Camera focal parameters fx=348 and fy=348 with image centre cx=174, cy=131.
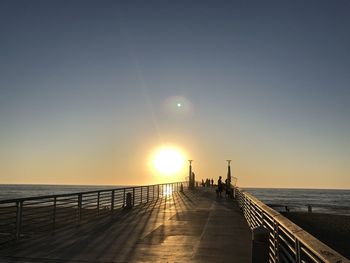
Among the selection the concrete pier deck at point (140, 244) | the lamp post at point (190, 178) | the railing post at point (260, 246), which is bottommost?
the concrete pier deck at point (140, 244)

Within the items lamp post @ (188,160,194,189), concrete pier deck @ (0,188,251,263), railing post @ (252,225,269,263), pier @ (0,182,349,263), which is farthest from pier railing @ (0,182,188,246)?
lamp post @ (188,160,194,189)

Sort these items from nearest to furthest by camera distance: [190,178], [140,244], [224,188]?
[140,244]
[224,188]
[190,178]

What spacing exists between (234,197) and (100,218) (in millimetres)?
17223

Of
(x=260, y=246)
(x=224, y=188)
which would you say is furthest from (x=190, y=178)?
(x=260, y=246)

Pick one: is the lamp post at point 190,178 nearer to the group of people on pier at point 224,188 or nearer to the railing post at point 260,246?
the group of people on pier at point 224,188

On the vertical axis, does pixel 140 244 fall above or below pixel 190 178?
below

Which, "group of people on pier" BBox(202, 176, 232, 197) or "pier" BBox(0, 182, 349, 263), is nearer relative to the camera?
"pier" BBox(0, 182, 349, 263)

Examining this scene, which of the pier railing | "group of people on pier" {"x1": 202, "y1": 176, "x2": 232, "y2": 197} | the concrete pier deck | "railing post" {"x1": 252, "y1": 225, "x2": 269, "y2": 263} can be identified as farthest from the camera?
"group of people on pier" {"x1": 202, "y1": 176, "x2": 232, "y2": 197}

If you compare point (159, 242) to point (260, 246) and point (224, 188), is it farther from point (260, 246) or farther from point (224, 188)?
point (224, 188)

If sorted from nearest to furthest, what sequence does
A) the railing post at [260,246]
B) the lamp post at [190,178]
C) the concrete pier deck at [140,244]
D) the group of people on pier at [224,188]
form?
the railing post at [260,246] < the concrete pier deck at [140,244] < the group of people on pier at [224,188] < the lamp post at [190,178]

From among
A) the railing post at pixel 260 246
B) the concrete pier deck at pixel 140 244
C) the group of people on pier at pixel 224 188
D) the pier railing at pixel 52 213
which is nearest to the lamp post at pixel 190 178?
the group of people on pier at pixel 224 188

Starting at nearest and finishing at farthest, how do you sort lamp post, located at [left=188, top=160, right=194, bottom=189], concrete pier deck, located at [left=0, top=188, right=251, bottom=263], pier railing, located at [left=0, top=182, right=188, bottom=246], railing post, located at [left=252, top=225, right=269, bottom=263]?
railing post, located at [left=252, top=225, right=269, bottom=263], concrete pier deck, located at [left=0, top=188, right=251, bottom=263], pier railing, located at [left=0, top=182, right=188, bottom=246], lamp post, located at [left=188, top=160, right=194, bottom=189]

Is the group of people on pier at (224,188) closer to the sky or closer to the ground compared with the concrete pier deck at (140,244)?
closer to the sky

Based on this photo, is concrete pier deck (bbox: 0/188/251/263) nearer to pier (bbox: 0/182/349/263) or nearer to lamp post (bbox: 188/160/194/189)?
pier (bbox: 0/182/349/263)
